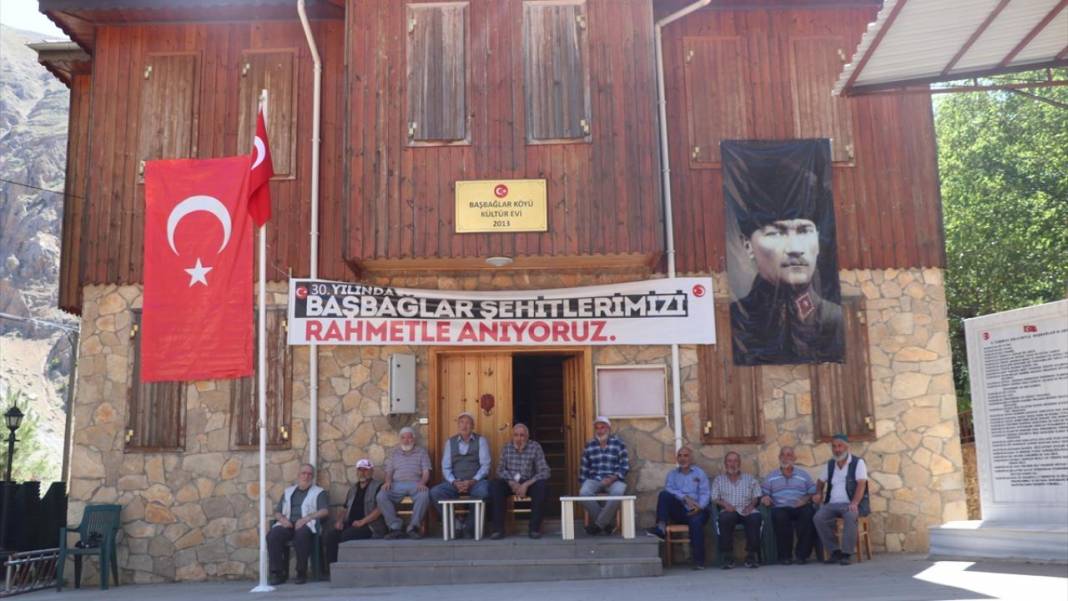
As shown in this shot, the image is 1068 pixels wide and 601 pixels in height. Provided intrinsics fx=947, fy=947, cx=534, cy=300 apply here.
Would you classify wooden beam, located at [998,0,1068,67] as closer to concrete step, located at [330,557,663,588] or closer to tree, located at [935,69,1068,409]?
concrete step, located at [330,557,663,588]

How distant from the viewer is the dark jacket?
1049 centimetres

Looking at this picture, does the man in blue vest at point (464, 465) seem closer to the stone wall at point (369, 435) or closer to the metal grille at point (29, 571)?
the stone wall at point (369, 435)

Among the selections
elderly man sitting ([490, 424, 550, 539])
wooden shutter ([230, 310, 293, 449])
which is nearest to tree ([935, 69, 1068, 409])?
elderly man sitting ([490, 424, 550, 539])

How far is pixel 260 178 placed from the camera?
34.0ft

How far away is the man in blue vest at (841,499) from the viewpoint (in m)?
9.95

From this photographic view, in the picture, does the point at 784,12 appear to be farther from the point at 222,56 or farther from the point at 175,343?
the point at 175,343

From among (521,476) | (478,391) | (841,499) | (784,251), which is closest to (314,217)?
(478,391)

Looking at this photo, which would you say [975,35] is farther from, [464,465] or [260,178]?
[260,178]

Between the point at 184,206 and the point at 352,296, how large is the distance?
2360mm

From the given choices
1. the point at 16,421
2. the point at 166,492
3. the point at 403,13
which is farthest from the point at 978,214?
the point at 16,421

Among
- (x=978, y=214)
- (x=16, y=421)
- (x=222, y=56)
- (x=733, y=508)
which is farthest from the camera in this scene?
(x=978, y=214)

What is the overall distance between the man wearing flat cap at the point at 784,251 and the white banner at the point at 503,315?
1.89 feet

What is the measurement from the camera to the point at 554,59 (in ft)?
35.8

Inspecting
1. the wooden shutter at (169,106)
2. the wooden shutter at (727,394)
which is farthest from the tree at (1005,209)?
the wooden shutter at (169,106)
